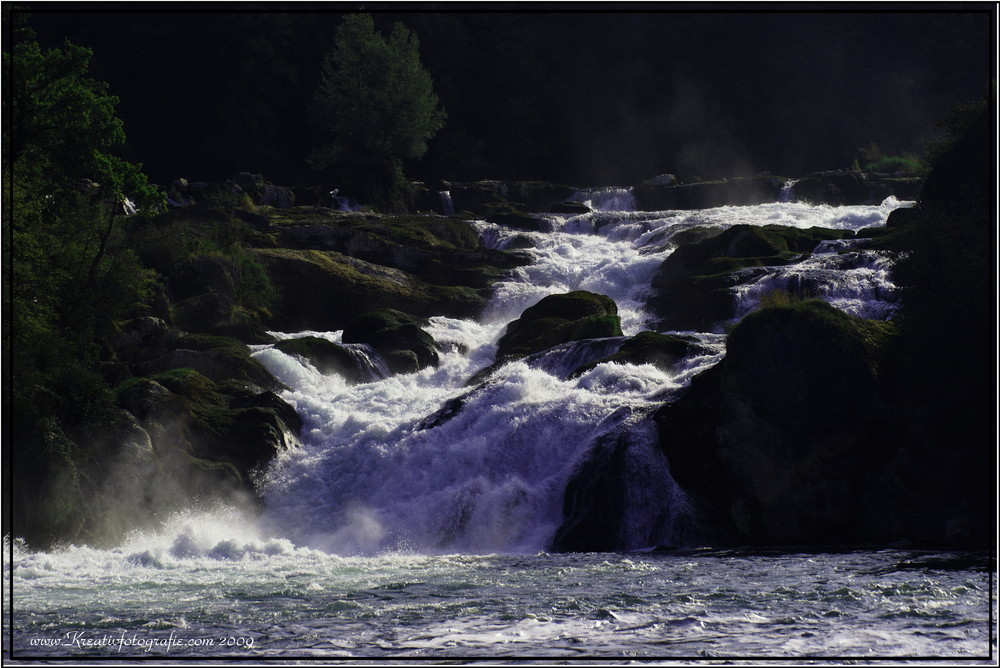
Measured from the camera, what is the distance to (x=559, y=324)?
112ft

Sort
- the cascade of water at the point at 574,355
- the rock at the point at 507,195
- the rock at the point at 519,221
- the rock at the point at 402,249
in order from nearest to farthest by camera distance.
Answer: the cascade of water at the point at 574,355 < the rock at the point at 402,249 < the rock at the point at 519,221 < the rock at the point at 507,195

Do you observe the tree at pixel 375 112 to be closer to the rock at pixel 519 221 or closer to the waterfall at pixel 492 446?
the rock at pixel 519 221

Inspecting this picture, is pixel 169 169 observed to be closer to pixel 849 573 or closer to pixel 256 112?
pixel 256 112

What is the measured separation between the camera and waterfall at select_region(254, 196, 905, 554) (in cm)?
2247

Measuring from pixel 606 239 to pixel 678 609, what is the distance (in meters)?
37.4

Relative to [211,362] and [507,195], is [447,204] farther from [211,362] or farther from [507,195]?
[211,362]

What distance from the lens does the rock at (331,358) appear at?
33406 mm

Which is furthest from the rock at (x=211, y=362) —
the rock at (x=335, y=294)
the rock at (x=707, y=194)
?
the rock at (x=707, y=194)

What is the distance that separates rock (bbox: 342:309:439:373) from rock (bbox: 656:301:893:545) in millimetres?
13088

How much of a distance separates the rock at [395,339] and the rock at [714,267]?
8172 millimetres

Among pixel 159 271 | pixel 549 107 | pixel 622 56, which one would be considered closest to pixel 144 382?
pixel 159 271

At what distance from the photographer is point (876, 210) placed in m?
51.2

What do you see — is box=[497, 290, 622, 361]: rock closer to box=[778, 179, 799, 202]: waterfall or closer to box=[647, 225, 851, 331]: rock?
box=[647, 225, 851, 331]: rock

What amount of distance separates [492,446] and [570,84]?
219 ft
